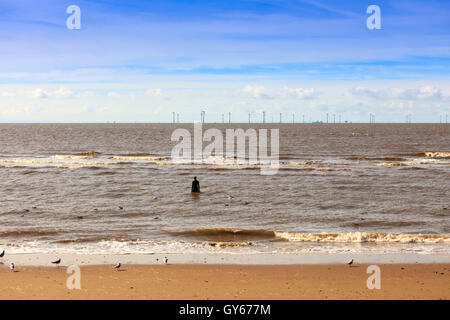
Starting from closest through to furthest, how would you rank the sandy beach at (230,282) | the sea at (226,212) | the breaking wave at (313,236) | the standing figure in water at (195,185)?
the sandy beach at (230,282), the sea at (226,212), the breaking wave at (313,236), the standing figure in water at (195,185)

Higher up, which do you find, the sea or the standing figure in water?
the standing figure in water

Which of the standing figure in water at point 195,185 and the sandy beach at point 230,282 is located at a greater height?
the standing figure in water at point 195,185

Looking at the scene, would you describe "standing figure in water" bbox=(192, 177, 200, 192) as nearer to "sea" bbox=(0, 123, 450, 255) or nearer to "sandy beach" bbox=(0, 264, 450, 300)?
"sea" bbox=(0, 123, 450, 255)

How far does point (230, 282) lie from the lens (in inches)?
505

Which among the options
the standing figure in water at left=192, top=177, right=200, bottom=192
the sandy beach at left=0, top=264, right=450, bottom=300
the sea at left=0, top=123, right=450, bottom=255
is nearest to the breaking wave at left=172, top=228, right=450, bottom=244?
the sea at left=0, top=123, right=450, bottom=255

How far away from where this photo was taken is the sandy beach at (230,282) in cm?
1177

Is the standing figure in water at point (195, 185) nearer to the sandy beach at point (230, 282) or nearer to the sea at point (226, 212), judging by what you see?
the sea at point (226, 212)

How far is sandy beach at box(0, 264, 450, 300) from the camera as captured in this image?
38.6ft

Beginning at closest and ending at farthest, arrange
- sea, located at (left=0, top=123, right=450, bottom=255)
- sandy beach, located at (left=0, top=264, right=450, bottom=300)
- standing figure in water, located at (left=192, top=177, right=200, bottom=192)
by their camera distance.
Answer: sandy beach, located at (left=0, top=264, right=450, bottom=300) < sea, located at (left=0, top=123, right=450, bottom=255) < standing figure in water, located at (left=192, top=177, right=200, bottom=192)

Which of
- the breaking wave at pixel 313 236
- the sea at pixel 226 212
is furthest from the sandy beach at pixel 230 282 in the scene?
the breaking wave at pixel 313 236

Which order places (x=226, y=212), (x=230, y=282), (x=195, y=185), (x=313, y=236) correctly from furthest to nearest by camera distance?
(x=195, y=185) < (x=226, y=212) < (x=313, y=236) < (x=230, y=282)

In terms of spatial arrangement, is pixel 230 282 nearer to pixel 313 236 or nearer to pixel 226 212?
pixel 313 236

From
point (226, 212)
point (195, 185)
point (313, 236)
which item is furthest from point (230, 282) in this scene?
point (195, 185)
